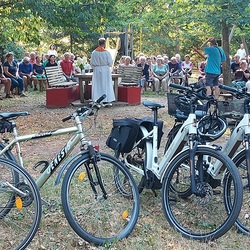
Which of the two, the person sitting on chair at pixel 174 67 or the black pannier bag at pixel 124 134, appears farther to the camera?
the person sitting on chair at pixel 174 67

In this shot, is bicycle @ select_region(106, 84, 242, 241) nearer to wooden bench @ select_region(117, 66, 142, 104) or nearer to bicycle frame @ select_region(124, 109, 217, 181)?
bicycle frame @ select_region(124, 109, 217, 181)

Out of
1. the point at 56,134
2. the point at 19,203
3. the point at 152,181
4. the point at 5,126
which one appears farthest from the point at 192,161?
the point at 5,126

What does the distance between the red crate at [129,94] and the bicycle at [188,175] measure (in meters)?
6.68

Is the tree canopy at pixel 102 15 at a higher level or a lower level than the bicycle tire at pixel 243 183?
higher

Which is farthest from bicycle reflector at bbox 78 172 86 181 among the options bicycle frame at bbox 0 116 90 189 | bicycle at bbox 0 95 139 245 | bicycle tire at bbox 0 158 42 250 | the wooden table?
the wooden table

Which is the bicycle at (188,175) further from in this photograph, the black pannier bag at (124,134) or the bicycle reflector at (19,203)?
the bicycle reflector at (19,203)

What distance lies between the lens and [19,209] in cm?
314

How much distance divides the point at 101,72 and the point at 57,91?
1202 mm

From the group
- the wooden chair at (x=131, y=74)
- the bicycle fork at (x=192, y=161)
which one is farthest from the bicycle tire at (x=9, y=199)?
the wooden chair at (x=131, y=74)

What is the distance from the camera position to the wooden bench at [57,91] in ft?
33.4

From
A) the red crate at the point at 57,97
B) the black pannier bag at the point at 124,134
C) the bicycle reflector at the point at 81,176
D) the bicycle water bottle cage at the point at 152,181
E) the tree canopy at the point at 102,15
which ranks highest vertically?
the tree canopy at the point at 102,15

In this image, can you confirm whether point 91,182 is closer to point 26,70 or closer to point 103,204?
point 103,204

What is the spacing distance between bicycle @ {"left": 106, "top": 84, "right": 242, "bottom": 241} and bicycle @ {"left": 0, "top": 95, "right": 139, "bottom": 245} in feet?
0.98

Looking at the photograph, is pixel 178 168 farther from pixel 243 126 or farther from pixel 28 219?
pixel 28 219
